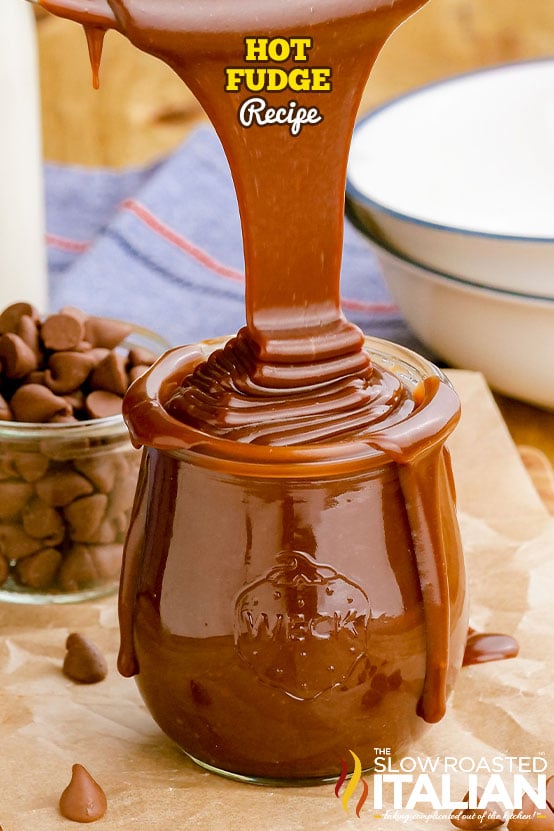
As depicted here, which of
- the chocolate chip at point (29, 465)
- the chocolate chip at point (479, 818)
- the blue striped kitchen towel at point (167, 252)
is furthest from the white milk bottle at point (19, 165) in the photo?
the chocolate chip at point (479, 818)

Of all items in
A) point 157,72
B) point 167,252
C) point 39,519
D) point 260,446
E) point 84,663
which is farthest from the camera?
point 157,72

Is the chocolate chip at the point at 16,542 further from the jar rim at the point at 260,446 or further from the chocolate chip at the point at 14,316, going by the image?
the jar rim at the point at 260,446

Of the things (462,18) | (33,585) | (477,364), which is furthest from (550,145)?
(33,585)

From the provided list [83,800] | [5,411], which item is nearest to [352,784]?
[83,800]

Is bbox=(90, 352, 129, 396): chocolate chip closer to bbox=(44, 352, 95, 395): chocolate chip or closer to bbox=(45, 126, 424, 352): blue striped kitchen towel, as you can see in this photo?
bbox=(44, 352, 95, 395): chocolate chip

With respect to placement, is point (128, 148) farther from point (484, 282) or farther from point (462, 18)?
point (484, 282)

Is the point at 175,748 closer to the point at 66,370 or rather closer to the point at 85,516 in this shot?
the point at 85,516

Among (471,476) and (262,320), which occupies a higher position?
(262,320)
